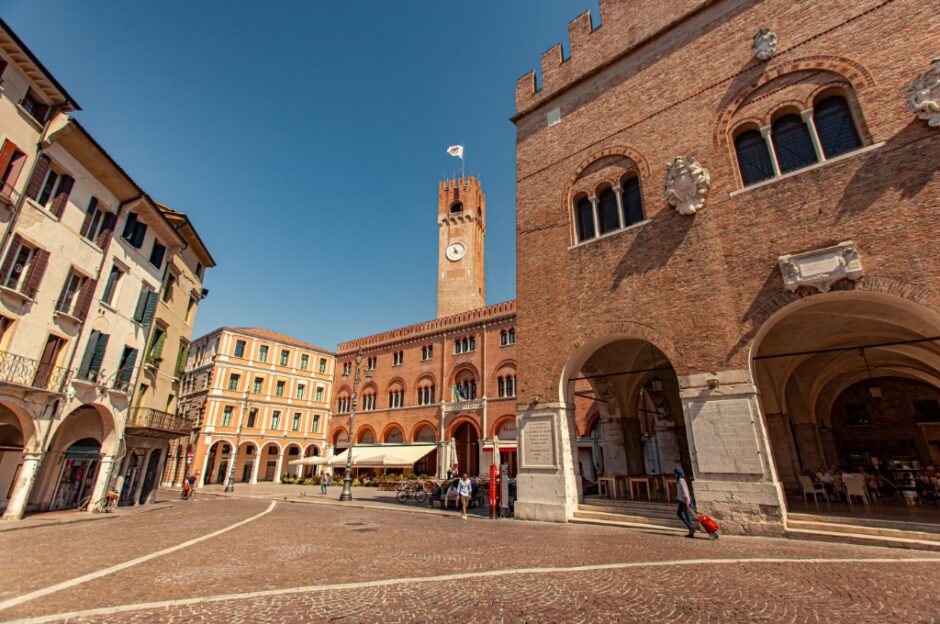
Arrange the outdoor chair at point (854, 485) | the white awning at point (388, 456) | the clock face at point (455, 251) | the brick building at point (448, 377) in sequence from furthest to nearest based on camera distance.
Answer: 1. the clock face at point (455, 251)
2. the brick building at point (448, 377)
3. the white awning at point (388, 456)
4. the outdoor chair at point (854, 485)

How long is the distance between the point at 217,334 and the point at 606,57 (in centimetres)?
3624

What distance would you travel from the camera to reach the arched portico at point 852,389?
9.95m

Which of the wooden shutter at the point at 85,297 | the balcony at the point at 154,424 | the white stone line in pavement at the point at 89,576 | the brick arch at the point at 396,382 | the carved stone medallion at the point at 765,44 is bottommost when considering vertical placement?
the white stone line in pavement at the point at 89,576

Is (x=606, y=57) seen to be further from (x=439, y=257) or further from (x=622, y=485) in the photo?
(x=439, y=257)

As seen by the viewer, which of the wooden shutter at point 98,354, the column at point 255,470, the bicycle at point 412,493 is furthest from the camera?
the column at point 255,470

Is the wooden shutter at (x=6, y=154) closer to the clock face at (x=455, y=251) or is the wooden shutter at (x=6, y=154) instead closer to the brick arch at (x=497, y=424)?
the brick arch at (x=497, y=424)

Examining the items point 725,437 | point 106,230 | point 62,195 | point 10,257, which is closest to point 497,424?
point 725,437

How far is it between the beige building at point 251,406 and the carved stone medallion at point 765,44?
36671 millimetres

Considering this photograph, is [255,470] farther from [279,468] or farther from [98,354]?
[98,354]

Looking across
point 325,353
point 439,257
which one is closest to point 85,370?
point 325,353

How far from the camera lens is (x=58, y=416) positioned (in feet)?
40.0

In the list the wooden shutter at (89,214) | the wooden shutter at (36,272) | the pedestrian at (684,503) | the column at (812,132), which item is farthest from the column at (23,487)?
the column at (812,132)

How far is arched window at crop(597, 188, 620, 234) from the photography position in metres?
12.7

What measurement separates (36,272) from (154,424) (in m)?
7.77
